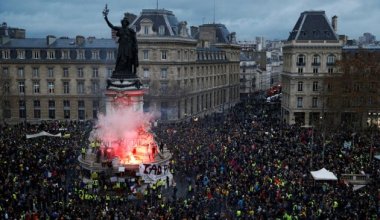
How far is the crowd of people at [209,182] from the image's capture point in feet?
100

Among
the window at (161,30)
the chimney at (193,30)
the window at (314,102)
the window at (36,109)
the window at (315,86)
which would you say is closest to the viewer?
the window at (161,30)

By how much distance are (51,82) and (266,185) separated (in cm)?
5284

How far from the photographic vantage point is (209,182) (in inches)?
1496

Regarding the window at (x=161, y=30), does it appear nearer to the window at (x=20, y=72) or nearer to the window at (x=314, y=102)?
the window at (x=20, y=72)

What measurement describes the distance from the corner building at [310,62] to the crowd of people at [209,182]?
1862 centimetres

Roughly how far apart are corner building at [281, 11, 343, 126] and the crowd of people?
61.1ft

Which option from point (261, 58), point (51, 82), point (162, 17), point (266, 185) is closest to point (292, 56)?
point (162, 17)

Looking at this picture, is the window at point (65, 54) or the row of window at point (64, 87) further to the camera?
the row of window at point (64, 87)

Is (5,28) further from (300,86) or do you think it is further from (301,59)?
(300,86)

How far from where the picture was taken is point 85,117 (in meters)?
78.5

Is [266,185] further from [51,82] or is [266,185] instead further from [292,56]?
[51,82]

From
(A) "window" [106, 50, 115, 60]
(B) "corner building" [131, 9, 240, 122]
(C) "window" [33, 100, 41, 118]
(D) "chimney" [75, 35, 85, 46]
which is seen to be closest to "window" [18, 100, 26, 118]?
(C) "window" [33, 100, 41, 118]

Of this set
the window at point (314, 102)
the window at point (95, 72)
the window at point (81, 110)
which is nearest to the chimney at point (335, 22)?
the window at point (314, 102)

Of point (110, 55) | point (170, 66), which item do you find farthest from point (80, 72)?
point (170, 66)
